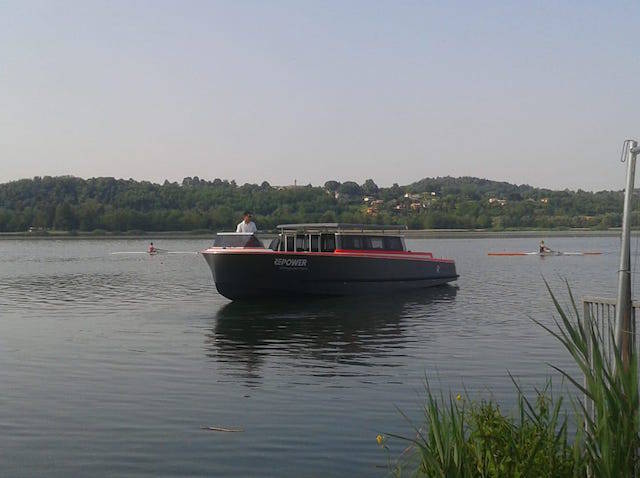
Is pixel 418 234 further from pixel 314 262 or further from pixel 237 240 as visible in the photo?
pixel 237 240

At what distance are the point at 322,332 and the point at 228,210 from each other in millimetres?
135175

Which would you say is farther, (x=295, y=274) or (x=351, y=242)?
(x=351, y=242)

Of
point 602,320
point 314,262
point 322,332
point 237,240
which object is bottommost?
point 322,332

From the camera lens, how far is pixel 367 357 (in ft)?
54.1

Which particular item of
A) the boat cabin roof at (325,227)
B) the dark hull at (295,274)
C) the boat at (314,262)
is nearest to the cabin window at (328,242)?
the boat at (314,262)

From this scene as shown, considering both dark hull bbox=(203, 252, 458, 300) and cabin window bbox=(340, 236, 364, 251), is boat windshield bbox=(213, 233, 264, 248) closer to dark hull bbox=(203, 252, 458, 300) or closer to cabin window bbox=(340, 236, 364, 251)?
dark hull bbox=(203, 252, 458, 300)

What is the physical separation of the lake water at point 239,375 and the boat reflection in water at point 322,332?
0.06m

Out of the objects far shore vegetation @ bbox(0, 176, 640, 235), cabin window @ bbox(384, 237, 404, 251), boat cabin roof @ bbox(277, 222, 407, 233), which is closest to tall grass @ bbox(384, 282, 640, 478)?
boat cabin roof @ bbox(277, 222, 407, 233)

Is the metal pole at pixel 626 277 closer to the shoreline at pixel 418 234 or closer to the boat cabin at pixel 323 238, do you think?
the boat cabin at pixel 323 238

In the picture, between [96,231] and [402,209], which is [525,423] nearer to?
[96,231]

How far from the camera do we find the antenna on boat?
6438 millimetres

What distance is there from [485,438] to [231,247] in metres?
20.6

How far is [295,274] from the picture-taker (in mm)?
27094

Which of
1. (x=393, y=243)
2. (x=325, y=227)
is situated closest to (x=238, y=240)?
(x=325, y=227)
